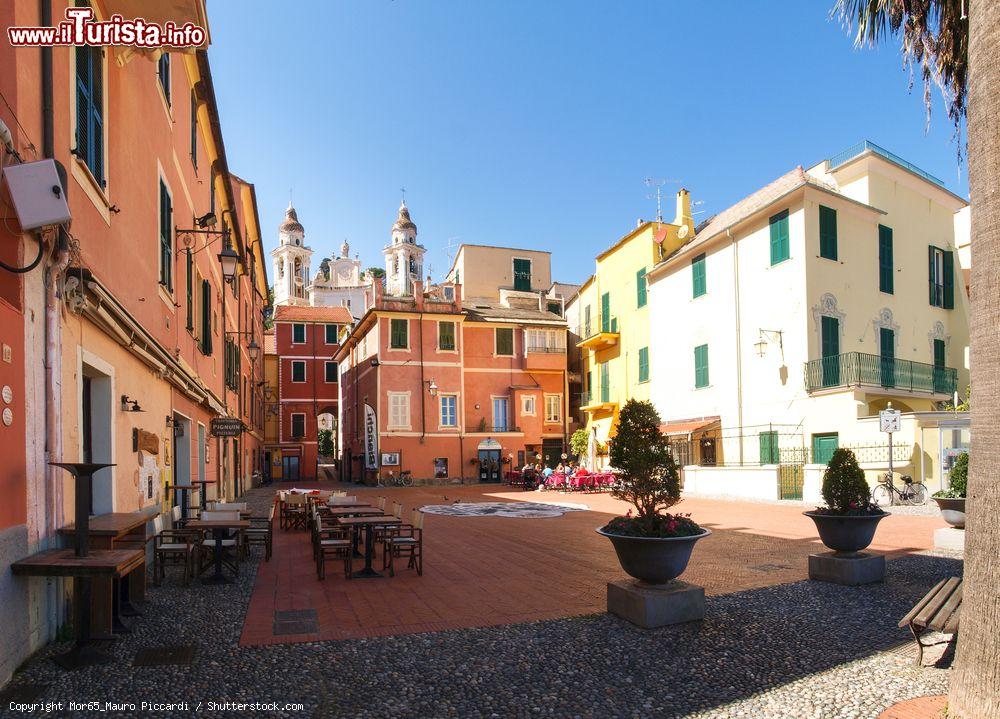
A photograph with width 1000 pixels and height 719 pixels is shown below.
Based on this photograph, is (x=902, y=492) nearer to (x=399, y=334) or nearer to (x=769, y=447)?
(x=769, y=447)

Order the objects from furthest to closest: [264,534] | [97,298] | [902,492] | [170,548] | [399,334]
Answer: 1. [399,334]
2. [902,492]
3. [264,534]
4. [170,548]
5. [97,298]

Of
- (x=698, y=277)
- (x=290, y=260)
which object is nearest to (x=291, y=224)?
(x=290, y=260)

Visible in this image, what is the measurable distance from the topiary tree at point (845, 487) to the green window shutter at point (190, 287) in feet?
36.9

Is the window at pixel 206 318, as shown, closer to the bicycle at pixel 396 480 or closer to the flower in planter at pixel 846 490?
the flower in planter at pixel 846 490

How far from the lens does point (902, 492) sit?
1683 centimetres

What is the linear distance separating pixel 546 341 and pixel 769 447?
54.4ft

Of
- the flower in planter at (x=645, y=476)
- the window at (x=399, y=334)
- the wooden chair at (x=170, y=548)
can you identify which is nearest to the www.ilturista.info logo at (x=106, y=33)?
the wooden chair at (x=170, y=548)

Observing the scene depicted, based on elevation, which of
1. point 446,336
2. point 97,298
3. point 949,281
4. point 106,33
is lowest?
point 97,298

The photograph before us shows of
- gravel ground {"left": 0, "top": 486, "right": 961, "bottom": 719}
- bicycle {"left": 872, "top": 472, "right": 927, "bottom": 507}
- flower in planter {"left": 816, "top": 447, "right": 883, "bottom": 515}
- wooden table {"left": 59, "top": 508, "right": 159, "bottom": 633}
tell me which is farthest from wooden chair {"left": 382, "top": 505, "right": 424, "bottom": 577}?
bicycle {"left": 872, "top": 472, "right": 927, "bottom": 507}

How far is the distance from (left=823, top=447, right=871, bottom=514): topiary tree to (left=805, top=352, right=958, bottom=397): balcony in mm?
12652

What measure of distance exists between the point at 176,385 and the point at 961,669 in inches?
433

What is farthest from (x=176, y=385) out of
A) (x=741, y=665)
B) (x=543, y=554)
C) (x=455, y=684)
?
(x=741, y=665)

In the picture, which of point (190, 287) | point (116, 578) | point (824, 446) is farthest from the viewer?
point (824, 446)

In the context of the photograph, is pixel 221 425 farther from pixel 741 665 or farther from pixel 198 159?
pixel 741 665
